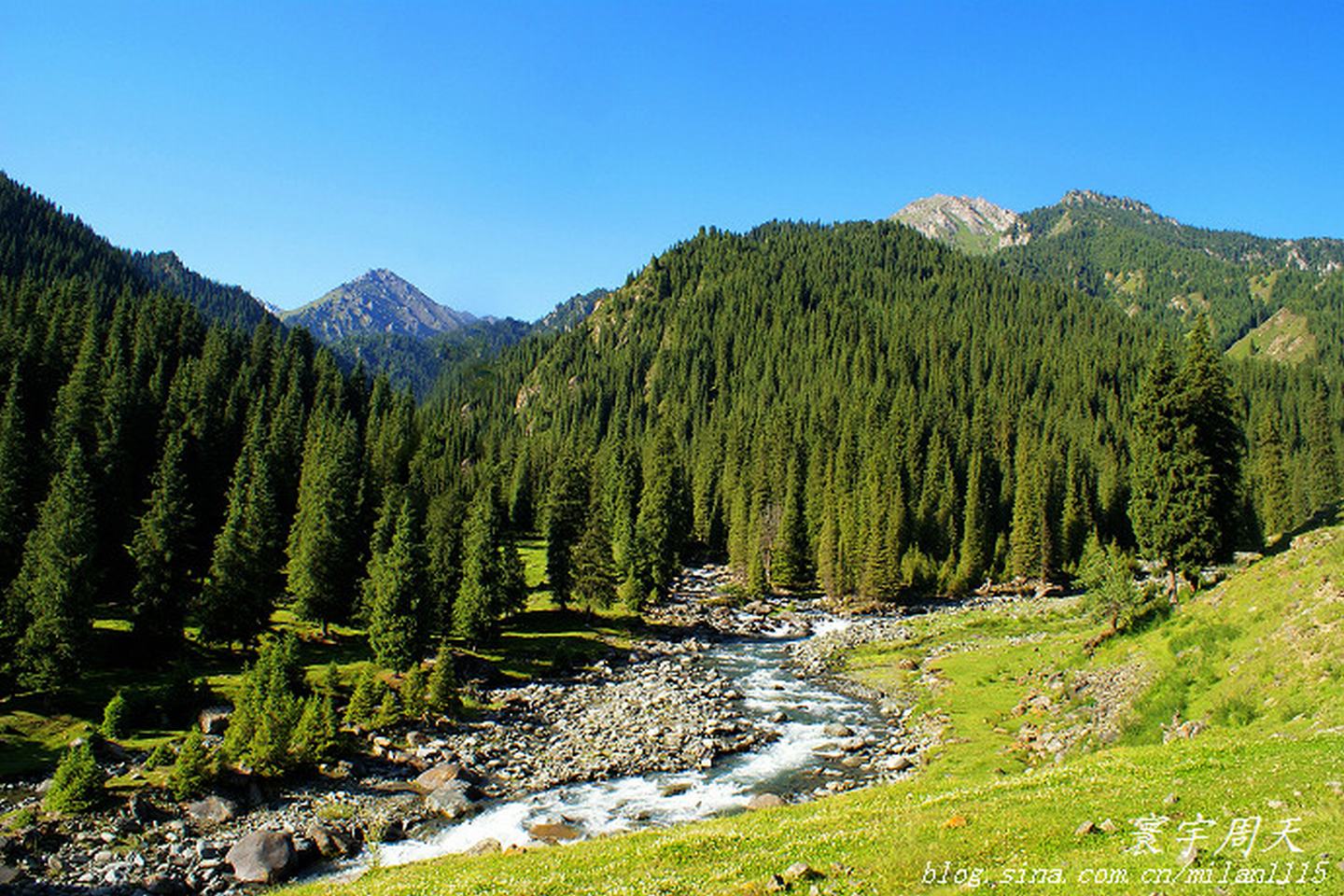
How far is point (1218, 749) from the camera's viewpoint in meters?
22.8

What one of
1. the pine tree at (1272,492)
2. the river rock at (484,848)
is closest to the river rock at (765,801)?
the river rock at (484,848)

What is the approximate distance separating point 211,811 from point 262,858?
6377 mm

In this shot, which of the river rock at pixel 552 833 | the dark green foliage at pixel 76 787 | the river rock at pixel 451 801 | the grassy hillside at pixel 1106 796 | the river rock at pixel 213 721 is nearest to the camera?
the grassy hillside at pixel 1106 796

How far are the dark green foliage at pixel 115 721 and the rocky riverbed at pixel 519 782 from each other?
245 centimetres

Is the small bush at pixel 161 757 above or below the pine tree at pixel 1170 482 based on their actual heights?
below

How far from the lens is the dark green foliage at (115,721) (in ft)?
133

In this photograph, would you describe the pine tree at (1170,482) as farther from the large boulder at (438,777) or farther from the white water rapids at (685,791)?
the large boulder at (438,777)

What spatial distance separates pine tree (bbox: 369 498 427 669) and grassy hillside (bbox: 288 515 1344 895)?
31.1 m

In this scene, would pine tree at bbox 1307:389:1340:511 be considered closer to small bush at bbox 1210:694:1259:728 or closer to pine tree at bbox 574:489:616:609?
pine tree at bbox 574:489:616:609

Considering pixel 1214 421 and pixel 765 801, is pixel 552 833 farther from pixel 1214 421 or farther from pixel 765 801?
pixel 1214 421

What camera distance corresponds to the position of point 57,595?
45.2m

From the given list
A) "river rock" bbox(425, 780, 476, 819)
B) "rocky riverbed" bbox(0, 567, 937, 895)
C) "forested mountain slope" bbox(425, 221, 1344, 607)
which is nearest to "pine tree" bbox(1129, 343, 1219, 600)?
"rocky riverbed" bbox(0, 567, 937, 895)

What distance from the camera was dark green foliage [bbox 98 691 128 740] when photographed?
40.6 meters

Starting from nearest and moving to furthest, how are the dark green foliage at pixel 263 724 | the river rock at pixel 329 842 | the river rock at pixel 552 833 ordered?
the river rock at pixel 329 842 < the river rock at pixel 552 833 < the dark green foliage at pixel 263 724
